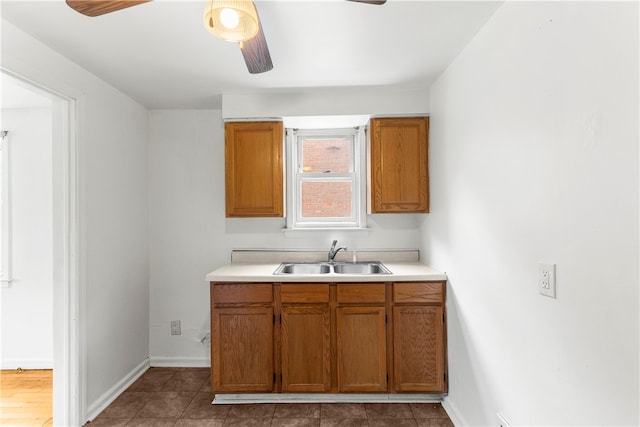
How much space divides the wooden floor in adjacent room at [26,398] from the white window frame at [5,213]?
80cm

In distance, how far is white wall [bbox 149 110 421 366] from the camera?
2900mm

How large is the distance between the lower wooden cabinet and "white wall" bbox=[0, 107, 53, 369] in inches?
72.6

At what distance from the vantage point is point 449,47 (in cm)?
188

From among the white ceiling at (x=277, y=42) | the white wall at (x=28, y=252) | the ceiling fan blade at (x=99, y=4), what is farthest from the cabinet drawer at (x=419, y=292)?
the white wall at (x=28, y=252)

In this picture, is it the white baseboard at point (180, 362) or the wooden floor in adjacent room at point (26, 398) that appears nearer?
the wooden floor in adjacent room at point (26, 398)

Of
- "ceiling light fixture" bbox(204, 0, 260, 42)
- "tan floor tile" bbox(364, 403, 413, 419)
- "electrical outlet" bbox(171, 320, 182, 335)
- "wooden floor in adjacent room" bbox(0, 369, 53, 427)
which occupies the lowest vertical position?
"wooden floor in adjacent room" bbox(0, 369, 53, 427)

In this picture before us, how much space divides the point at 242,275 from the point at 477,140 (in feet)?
5.64

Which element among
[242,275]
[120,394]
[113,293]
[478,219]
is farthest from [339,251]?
Result: [120,394]

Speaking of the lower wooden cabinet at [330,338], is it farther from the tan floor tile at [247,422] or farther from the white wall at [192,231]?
the white wall at [192,231]

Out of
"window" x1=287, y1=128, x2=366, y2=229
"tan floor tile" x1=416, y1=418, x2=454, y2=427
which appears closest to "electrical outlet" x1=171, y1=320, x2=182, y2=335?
"window" x1=287, y1=128, x2=366, y2=229

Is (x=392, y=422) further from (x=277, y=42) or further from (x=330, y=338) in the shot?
(x=277, y=42)

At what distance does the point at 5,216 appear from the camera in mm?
2824

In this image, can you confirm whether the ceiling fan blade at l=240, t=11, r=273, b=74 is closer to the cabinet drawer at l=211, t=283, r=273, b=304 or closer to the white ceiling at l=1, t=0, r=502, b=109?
the white ceiling at l=1, t=0, r=502, b=109

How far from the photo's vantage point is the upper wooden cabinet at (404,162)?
256cm
